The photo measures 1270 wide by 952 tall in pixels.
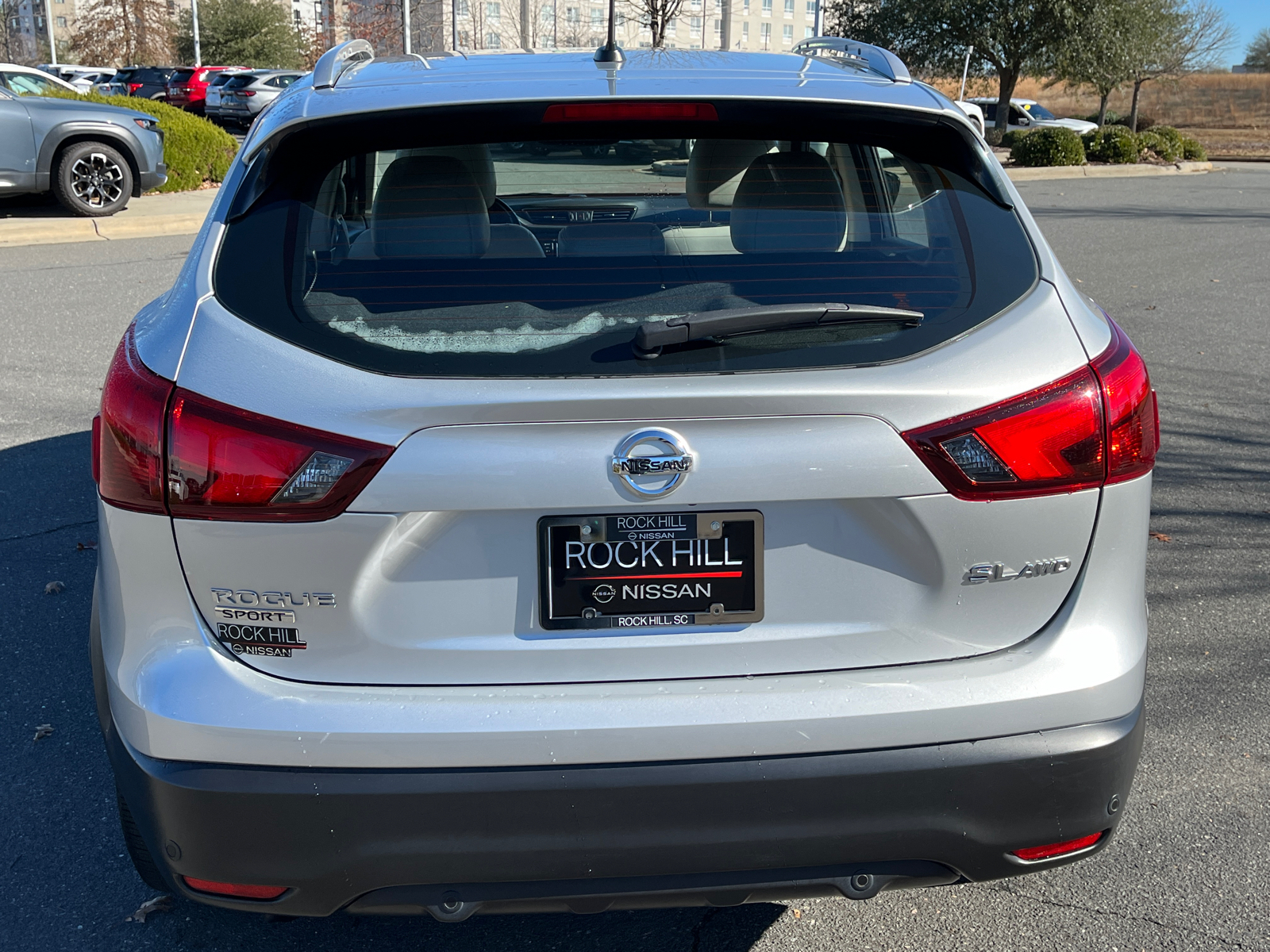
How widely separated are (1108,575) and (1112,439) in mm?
246

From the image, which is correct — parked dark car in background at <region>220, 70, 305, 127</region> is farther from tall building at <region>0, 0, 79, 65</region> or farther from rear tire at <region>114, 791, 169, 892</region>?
tall building at <region>0, 0, 79, 65</region>

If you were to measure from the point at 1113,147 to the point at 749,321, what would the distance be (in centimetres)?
2710

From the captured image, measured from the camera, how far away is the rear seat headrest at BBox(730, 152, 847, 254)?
2.16 meters

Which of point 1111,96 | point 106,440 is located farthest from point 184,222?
point 1111,96

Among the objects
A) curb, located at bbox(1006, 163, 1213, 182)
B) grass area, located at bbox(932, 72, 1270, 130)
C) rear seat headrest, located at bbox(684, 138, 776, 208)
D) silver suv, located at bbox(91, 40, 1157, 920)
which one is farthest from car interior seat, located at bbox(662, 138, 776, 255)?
grass area, located at bbox(932, 72, 1270, 130)

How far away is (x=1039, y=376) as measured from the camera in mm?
1936

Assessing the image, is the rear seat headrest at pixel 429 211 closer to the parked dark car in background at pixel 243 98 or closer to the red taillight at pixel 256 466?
the red taillight at pixel 256 466

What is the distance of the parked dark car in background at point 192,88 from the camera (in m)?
36.4

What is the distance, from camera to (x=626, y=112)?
2117 mm

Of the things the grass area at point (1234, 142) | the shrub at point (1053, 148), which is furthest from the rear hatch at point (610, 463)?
the grass area at point (1234, 142)

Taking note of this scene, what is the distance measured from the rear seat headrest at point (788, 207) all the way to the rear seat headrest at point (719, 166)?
0.8 inches

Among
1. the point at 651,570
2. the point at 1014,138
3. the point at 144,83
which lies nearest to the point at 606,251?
the point at 651,570

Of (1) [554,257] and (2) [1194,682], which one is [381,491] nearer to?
(1) [554,257]

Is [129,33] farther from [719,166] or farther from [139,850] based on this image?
[139,850]
